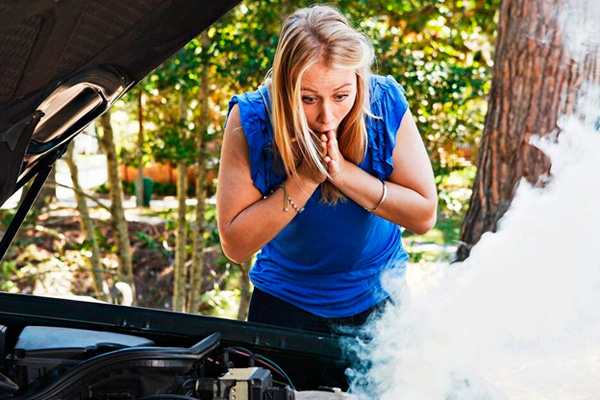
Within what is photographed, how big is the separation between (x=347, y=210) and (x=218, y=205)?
0.38m

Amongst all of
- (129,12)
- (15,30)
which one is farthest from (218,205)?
(15,30)

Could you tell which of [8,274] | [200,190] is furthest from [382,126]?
[8,274]

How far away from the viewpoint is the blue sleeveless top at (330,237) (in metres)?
2.51

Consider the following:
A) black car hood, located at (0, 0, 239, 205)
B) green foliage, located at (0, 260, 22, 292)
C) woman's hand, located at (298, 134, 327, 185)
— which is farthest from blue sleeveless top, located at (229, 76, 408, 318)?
green foliage, located at (0, 260, 22, 292)

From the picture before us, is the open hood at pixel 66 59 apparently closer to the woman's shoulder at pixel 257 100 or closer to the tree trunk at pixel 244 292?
the woman's shoulder at pixel 257 100

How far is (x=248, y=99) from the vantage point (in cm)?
256

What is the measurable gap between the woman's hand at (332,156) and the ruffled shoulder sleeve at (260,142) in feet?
0.62

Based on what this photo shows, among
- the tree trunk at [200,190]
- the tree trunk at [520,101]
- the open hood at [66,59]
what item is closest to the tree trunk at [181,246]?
the tree trunk at [200,190]

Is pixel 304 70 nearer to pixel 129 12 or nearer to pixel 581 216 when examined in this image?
pixel 129 12

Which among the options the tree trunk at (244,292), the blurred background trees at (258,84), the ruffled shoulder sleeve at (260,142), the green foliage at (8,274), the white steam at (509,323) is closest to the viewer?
the white steam at (509,323)

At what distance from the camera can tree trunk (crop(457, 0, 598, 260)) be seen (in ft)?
16.4

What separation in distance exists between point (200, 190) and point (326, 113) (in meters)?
5.02

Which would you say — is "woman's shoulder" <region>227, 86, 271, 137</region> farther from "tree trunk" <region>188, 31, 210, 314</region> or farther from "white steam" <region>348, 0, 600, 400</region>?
"tree trunk" <region>188, 31, 210, 314</region>

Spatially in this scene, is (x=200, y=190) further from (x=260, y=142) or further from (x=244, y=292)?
(x=260, y=142)
